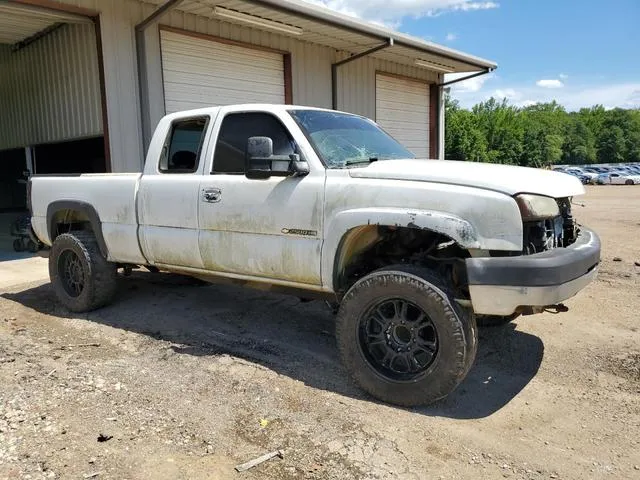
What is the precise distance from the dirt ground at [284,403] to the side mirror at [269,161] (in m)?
1.58

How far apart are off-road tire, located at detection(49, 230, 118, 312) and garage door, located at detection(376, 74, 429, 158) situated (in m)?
10.6

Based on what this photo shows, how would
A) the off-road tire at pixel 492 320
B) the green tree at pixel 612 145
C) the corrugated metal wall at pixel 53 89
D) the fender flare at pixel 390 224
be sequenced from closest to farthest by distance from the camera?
1. the fender flare at pixel 390 224
2. the off-road tire at pixel 492 320
3. the corrugated metal wall at pixel 53 89
4. the green tree at pixel 612 145

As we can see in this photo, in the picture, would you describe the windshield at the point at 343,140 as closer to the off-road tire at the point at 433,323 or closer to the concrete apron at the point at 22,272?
the off-road tire at the point at 433,323

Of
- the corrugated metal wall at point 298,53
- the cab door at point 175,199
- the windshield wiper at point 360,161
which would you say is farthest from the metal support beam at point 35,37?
the windshield wiper at point 360,161

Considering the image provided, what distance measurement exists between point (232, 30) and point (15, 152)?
10943mm

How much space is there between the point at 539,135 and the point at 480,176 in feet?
249

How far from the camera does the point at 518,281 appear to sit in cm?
329

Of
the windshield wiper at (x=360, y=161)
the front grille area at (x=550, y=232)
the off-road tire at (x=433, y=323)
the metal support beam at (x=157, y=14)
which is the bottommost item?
the off-road tire at (x=433, y=323)

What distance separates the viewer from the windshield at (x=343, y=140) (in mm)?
4250

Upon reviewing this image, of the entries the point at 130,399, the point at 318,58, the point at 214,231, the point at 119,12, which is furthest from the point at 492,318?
the point at 318,58

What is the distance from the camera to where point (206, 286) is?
710 centimetres

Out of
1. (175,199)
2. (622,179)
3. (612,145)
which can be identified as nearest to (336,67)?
(175,199)

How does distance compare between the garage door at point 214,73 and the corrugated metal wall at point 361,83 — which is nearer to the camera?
the garage door at point 214,73

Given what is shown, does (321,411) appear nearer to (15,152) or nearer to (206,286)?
(206,286)
